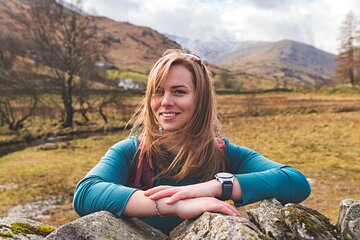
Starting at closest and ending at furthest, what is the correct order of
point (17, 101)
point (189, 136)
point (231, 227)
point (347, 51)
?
point (231, 227) < point (189, 136) < point (17, 101) < point (347, 51)

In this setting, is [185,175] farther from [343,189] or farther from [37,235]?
[343,189]

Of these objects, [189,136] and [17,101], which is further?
[17,101]

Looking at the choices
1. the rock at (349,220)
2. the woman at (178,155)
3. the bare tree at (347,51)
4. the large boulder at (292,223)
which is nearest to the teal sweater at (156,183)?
the woman at (178,155)

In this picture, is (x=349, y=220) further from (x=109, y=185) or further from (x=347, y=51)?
(x=347, y=51)

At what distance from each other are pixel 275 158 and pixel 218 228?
1967 centimetres

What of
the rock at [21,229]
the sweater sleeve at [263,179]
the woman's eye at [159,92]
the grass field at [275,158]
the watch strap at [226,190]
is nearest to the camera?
the rock at [21,229]

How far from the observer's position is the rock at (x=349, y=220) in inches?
120

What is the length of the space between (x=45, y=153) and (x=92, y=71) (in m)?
23.3

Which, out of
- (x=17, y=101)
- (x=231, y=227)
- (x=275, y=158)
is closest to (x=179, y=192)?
(x=231, y=227)

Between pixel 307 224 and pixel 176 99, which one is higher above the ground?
pixel 176 99

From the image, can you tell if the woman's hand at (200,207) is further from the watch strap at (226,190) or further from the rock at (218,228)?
the watch strap at (226,190)

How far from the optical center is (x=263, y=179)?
351 centimetres

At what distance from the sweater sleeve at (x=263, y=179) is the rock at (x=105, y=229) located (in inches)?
34.8

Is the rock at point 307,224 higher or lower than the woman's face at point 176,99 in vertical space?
lower
